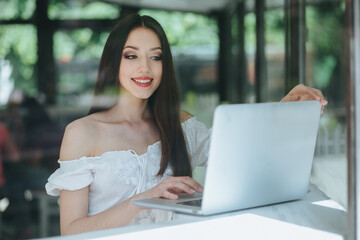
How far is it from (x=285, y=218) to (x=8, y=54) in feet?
11.4

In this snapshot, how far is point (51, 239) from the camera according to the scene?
1.11 m

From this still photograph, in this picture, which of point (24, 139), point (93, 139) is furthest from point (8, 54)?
point (93, 139)

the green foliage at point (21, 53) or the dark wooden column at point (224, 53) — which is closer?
the green foliage at point (21, 53)

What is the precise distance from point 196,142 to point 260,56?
6.76 feet

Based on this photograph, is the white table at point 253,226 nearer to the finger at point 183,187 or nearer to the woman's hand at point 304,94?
the finger at point 183,187

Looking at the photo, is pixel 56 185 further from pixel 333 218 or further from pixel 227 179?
pixel 333 218

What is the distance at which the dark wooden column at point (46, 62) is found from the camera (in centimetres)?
420

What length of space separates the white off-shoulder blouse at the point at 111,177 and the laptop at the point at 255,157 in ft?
1.45

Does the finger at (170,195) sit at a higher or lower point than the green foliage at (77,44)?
lower

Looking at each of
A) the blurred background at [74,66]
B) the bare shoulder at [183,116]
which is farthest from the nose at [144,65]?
the blurred background at [74,66]

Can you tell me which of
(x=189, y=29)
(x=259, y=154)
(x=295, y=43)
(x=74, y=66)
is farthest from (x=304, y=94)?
(x=74, y=66)

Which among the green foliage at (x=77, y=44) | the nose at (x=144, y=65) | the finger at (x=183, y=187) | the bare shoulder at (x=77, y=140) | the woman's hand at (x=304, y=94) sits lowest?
the finger at (x=183, y=187)

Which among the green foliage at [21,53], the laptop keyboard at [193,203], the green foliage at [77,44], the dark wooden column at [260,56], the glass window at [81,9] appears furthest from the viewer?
the green foliage at [21,53]

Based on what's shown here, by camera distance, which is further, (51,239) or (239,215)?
(239,215)
